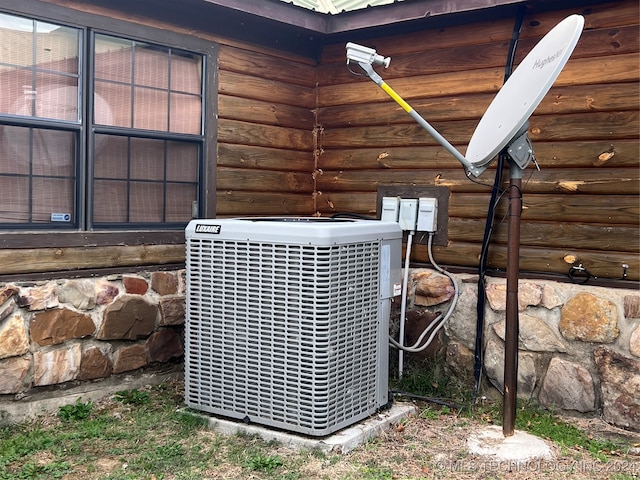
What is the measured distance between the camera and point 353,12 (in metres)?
5.41

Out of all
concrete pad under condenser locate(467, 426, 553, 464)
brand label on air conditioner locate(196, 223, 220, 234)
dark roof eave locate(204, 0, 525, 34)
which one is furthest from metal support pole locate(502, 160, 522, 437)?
brand label on air conditioner locate(196, 223, 220, 234)

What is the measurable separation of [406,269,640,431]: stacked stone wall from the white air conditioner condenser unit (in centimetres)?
90

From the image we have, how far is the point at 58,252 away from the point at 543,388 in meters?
3.45

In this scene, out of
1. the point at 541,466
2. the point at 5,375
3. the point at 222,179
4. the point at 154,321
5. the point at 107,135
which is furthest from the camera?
the point at 222,179

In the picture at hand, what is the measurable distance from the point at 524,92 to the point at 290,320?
191 centimetres

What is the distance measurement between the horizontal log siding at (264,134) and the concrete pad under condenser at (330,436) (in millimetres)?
1789

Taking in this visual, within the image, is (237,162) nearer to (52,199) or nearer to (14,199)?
(52,199)

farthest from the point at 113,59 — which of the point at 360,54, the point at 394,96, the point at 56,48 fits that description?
the point at 394,96

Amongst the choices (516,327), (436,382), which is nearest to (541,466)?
(516,327)

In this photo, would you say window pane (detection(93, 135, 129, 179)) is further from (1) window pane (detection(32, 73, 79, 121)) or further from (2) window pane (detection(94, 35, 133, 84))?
(2) window pane (detection(94, 35, 133, 84))

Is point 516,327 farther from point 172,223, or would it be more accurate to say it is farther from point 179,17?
point 179,17

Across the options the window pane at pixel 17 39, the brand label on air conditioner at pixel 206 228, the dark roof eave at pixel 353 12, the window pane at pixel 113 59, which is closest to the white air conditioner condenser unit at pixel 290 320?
the brand label on air conditioner at pixel 206 228

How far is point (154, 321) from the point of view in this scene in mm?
5105

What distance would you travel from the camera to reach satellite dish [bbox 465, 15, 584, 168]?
144 inches
